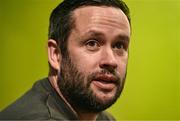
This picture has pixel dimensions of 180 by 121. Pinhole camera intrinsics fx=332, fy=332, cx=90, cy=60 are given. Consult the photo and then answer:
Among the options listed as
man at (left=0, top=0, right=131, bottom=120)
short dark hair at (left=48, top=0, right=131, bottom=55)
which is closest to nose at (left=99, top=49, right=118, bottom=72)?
man at (left=0, top=0, right=131, bottom=120)

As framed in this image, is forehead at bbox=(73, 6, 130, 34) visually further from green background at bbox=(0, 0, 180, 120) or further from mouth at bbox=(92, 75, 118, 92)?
green background at bbox=(0, 0, 180, 120)

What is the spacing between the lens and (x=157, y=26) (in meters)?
1.93

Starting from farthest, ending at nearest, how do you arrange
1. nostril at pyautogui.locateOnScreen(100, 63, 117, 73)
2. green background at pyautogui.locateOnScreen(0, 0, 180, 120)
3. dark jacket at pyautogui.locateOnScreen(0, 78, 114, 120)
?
green background at pyautogui.locateOnScreen(0, 0, 180, 120) → nostril at pyautogui.locateOnScreen(100, 63, 117, 73) → dark jacket at pyautogui.locateOnScreen(0, 78, 114, 120)

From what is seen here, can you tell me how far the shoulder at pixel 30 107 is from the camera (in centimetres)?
94

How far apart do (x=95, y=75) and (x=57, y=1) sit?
34.7 inches

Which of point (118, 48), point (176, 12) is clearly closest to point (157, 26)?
point (176, 12)

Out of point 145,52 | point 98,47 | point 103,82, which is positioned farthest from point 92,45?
point 145,52

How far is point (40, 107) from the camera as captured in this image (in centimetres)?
97

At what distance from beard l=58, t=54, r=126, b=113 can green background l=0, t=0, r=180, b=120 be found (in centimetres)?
72

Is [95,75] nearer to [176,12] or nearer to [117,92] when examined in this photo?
[117,92]

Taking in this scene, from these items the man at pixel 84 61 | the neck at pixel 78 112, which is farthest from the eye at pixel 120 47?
the neck at pixel 78 112

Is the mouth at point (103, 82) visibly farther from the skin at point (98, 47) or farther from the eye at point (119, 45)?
the eye at point (119, 45)

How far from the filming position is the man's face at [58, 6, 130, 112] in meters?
1.06

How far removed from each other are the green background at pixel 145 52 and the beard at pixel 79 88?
719 mm
